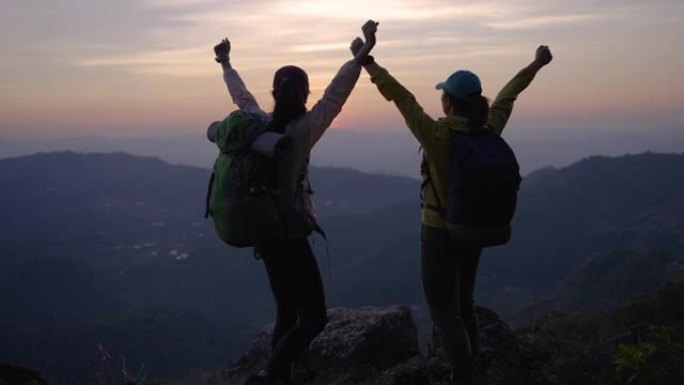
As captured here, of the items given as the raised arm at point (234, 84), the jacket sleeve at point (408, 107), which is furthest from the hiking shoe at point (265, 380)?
the jacket sleeve at point (408, 107)

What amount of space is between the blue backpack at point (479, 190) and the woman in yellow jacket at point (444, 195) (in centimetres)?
10

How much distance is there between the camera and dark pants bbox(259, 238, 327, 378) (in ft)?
14.9

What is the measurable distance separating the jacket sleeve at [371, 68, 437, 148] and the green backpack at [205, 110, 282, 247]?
801 mm

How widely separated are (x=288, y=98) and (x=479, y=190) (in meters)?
1.32

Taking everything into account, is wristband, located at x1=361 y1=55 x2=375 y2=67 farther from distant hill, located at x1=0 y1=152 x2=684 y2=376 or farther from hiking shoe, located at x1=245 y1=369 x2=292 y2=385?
distant hill, located at x1=0 y1=152 x2=684 y2=376

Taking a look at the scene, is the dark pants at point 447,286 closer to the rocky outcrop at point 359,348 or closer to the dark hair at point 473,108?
the dark hair at point 473,108

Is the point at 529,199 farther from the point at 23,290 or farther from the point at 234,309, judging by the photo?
the point at 23,290

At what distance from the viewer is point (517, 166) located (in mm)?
4273

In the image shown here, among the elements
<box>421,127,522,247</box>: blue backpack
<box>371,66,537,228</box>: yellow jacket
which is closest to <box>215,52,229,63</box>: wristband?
<box>371,66,537,228</box>: yellow jacket

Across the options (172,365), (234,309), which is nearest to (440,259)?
(172,365)

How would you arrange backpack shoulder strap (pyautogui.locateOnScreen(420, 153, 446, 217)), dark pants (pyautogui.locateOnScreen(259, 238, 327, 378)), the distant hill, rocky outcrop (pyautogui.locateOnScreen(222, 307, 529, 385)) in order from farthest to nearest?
the distant hill, rocky outcrop (pyautogui.locateOnScreen(222, 307, 529, 385)), dark pants (pyautogui.locateOnScreen(259, 238, 327, 378)), backpack shoulder strap (pyautogui.locateOnScreen(420, 153, 446, 217))

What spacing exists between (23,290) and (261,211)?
381 ft

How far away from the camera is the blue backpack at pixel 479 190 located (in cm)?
416

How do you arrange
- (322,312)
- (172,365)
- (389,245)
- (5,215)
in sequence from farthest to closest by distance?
(5,215) < (389,245) < (172,365) < (322,312)
